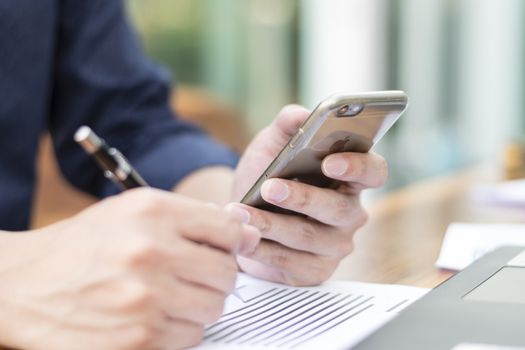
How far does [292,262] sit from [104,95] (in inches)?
18.1

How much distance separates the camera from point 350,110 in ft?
1.72

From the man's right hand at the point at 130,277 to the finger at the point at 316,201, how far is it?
97 mm

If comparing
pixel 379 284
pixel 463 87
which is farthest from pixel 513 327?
pixel 463 87

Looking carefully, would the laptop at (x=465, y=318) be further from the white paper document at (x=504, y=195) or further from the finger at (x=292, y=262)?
the white paper document at (x=504, y=195)

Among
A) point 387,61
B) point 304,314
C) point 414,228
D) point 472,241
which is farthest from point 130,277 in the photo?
point 387,61

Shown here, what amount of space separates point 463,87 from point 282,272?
3.31 m

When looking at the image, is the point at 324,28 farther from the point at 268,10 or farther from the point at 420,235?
the point at 420,235

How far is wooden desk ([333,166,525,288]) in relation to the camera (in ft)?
2.23

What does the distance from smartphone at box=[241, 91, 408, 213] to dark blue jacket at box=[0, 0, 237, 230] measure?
330mm

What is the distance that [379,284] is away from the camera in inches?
23.4

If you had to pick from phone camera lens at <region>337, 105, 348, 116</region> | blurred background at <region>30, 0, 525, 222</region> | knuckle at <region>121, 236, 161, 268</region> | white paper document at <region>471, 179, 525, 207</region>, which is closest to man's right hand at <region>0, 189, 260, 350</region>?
knuckle at <region>121, 236, 161, 268</region>

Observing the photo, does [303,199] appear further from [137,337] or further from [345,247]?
[137,337]

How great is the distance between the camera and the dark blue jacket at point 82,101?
884mm

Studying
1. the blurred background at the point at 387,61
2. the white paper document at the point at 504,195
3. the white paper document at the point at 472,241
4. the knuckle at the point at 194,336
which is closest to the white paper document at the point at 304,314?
the knuckle at the point at 194,336
